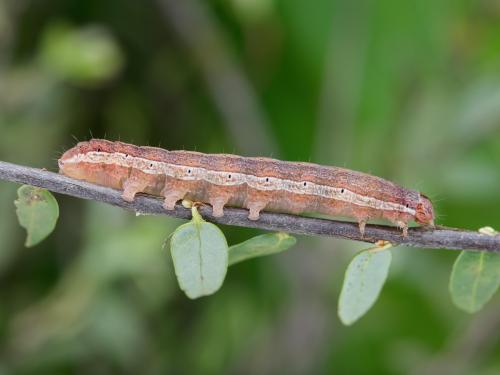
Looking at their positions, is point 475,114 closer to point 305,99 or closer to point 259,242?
point 305,99

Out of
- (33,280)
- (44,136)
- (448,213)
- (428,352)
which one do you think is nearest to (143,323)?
(33,280)

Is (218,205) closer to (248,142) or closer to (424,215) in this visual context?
(424,215)

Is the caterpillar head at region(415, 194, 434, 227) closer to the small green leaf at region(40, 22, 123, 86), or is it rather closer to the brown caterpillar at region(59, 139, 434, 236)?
the brown caterpillar at region(59, 139, 434, 236)

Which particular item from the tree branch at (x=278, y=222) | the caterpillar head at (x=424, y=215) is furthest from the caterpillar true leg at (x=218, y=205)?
the caterpillar head at (x=424, y=215)

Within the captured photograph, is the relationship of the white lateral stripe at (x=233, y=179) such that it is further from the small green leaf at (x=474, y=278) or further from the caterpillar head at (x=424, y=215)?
the small green leaf at (x=474, y=278)

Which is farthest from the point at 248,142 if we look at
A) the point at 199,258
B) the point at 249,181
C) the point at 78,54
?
the point at 199,258

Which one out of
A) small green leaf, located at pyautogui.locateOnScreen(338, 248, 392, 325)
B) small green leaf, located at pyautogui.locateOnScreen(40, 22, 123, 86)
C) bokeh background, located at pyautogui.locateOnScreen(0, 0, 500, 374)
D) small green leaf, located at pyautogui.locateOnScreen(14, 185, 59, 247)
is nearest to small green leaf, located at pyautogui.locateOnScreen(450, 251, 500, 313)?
small green leaf, located at pyautogui.locateOnScreen(338, 248, 392, 325)
